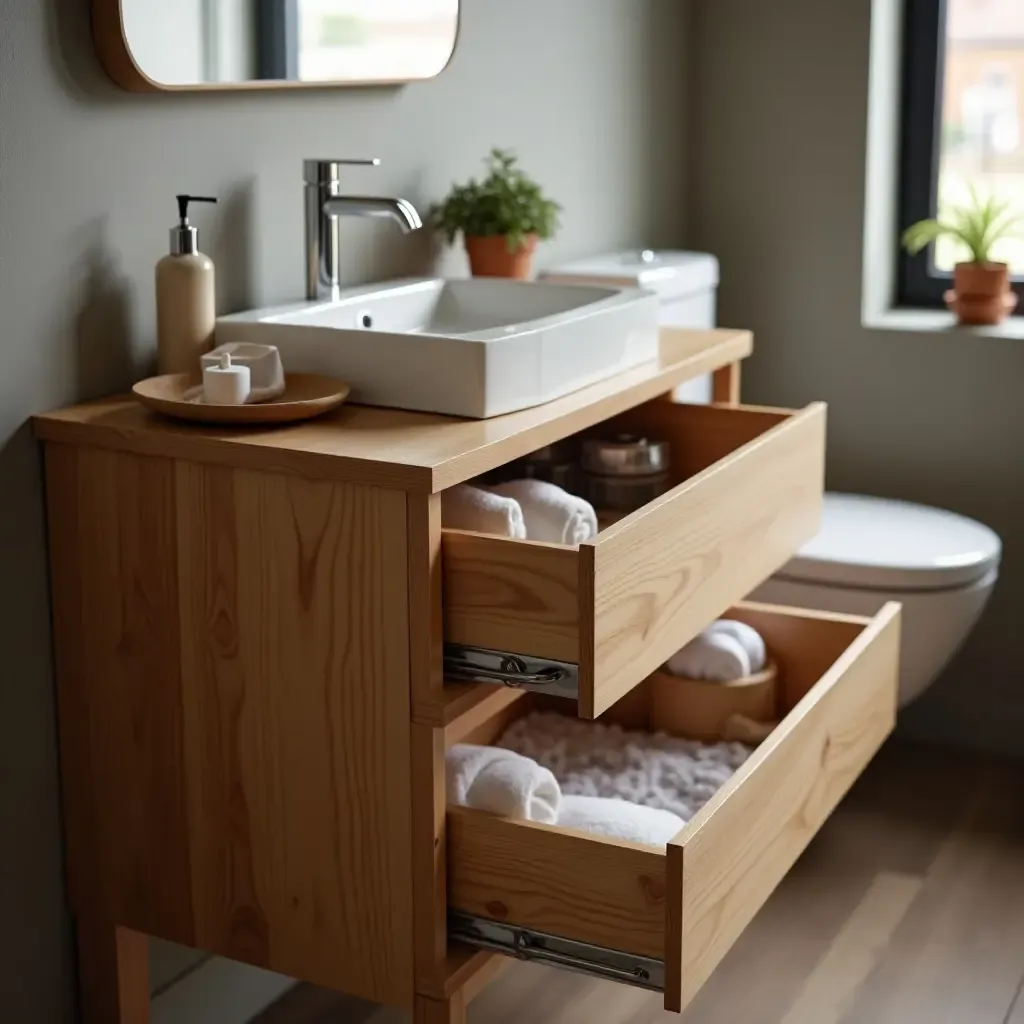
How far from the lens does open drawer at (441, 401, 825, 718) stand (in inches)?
59.2

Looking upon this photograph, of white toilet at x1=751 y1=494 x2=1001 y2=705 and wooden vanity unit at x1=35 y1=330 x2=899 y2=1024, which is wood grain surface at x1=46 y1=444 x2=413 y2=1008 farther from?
white toilet at x1=751 y1=494 x2=1001 y2=705

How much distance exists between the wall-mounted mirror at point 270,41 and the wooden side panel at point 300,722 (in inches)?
17.7

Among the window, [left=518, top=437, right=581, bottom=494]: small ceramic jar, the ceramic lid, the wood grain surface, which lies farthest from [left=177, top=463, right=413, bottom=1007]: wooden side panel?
the window

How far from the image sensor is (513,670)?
154 cm

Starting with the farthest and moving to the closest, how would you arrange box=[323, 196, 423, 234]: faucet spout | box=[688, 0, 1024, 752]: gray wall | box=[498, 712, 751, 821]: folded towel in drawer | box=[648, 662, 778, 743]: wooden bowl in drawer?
box=[688, 0, 1024, 752]: gray wall, box=[648, 662, 778, 743]: wooden bowl in drawer, box=[498, 712, 751, 821]: folded towel in drawer, box=[323, 196, 423, 234]: faucet spout

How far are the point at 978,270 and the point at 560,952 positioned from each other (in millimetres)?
1707

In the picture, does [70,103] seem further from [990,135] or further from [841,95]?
[990,135]

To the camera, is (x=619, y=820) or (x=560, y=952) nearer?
(x=560, y=952)

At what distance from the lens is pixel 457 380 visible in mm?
1663

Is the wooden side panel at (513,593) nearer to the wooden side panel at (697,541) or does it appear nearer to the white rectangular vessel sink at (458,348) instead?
the wooden side panel at (697,541)

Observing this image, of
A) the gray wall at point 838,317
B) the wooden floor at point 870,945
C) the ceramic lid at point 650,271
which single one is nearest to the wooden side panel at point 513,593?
the wooden floor at point 870,945

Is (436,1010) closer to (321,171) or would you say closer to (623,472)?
(623,472)

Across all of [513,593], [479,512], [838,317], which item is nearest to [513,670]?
[513,593]

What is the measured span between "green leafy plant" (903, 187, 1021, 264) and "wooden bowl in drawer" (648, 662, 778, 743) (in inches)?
42.1
